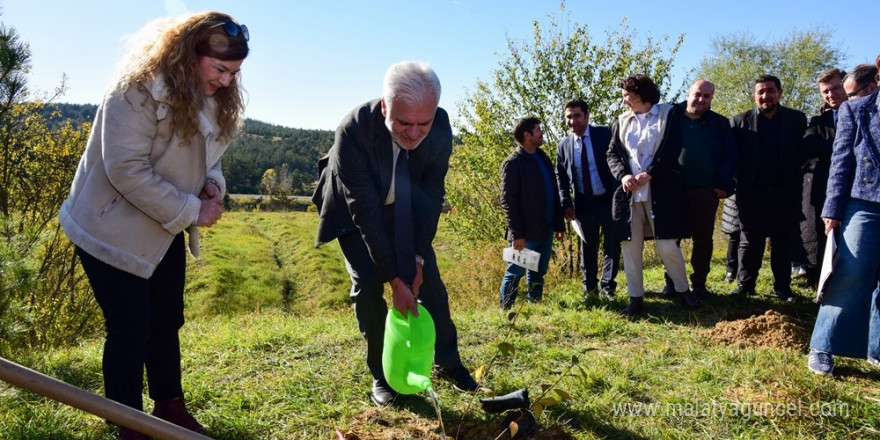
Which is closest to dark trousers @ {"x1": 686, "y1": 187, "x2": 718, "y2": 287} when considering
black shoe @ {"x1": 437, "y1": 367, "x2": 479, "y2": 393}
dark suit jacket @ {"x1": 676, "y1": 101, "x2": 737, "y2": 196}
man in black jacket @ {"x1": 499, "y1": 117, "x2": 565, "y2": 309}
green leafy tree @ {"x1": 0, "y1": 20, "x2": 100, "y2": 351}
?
dark suit jacket @ {"x1": 676, "y1": 101, "x2": 737, "y2": 196}

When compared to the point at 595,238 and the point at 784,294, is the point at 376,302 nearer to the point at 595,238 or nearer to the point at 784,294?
the point at 595,238

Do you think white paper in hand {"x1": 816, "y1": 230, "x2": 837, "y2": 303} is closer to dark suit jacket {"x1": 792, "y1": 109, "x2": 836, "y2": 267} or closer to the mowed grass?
the mowed grass

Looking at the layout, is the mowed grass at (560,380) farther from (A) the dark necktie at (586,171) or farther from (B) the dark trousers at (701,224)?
(A) the dark necktie at (586,171)

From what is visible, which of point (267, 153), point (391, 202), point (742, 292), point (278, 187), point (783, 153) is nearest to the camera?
point (391, 202)

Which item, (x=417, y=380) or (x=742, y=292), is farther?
(x=742, y=292)

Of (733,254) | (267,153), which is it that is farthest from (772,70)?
(267,153)

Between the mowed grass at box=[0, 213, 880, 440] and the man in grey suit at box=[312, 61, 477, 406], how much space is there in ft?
1.47

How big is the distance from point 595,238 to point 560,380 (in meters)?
2.99

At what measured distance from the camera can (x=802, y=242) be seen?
18.2 feet

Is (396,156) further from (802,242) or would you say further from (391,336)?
(802,242)

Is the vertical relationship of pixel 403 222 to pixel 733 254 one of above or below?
above

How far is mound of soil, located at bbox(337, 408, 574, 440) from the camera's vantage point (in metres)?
2.70

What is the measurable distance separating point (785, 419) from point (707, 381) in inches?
23.2

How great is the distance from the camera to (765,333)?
13.2ft
